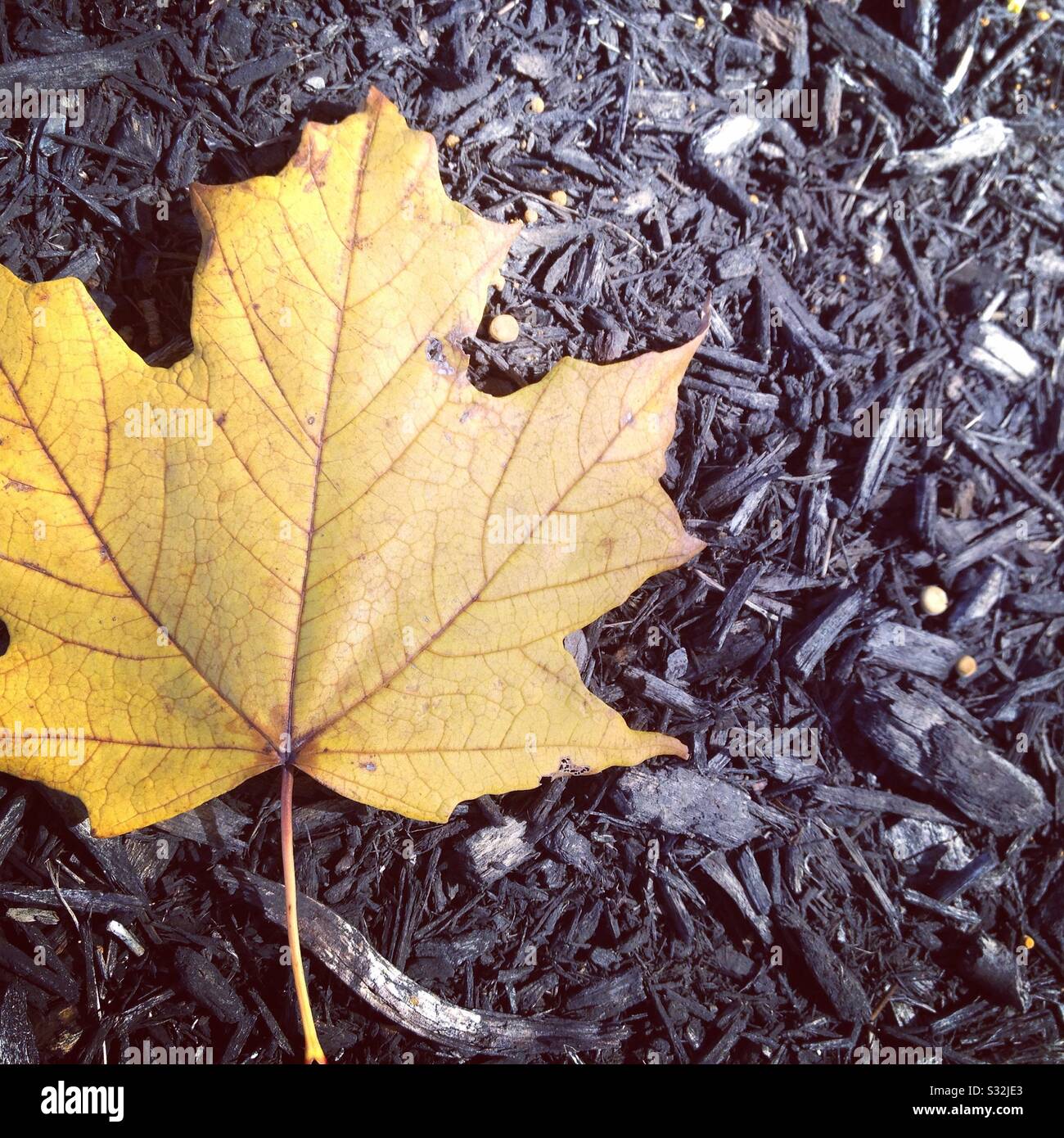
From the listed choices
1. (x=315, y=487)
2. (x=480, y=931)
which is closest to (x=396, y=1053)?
(x=480, y=931)

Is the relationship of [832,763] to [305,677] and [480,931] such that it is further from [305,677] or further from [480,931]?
[305,677]

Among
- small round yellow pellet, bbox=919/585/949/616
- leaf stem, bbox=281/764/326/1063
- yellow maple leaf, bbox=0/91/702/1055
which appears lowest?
leaf stem, bbox=281/764/326/1063

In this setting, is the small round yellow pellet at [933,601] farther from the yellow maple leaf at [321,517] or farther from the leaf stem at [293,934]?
the leaf stem at [293,934]

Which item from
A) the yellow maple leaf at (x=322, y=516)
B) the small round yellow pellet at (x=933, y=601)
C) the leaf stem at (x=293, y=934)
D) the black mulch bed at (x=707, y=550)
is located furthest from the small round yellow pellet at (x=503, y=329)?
the small round yellow pellet at (x=933, y=601)

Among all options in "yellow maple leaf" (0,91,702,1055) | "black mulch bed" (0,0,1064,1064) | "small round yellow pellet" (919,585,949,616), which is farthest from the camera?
"small round yellow pellet" (919,585,949,616)

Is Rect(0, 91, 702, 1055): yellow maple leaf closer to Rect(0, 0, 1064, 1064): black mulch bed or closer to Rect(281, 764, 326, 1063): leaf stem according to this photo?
Rect(281, 764, 326, 1063): leaf stem

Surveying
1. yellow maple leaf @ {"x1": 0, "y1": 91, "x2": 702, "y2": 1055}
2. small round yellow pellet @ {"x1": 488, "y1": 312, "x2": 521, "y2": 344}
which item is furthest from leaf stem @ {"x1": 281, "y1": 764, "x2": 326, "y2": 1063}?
small round yellow pellet @ {"x1": 488, "y1": 312, "x2": 521, "y2": 344}
